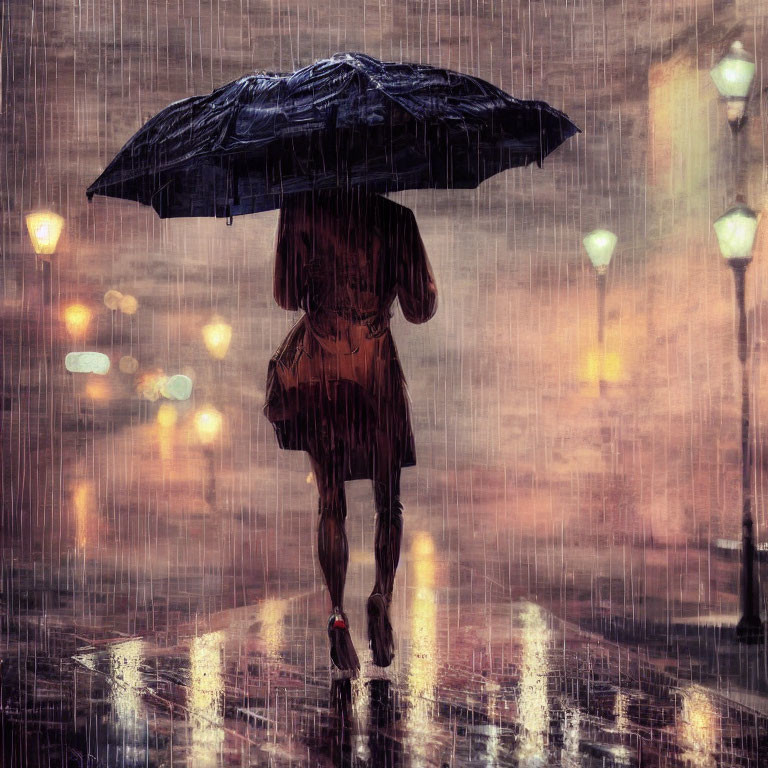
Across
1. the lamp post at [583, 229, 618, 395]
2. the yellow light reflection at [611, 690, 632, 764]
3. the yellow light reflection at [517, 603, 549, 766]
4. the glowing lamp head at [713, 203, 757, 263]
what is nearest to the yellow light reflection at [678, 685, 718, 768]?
the yellow light reflection at [611, 690, 632, 764]

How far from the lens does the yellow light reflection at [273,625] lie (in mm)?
4309

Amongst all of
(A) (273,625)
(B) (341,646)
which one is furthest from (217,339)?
(B) (341,646)

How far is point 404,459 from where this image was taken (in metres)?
3.82

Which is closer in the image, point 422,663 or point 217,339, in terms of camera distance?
point 422,663

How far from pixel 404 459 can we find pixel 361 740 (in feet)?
3.89

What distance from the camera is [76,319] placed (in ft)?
30.5

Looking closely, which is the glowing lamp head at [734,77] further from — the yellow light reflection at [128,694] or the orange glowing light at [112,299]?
the orange glowing light at [112,299]

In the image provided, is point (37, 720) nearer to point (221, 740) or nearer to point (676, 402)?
point (221, 740)

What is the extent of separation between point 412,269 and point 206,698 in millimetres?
1877

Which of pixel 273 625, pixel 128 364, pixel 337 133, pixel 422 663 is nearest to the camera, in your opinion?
pixel 337 133

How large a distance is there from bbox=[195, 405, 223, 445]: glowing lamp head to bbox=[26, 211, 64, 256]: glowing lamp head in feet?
7.39

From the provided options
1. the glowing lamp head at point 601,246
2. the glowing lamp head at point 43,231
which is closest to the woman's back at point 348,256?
the glowing lamp head at point 601,246

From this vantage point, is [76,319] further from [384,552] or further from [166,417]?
[384,552]

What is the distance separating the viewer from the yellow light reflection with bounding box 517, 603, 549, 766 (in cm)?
298
